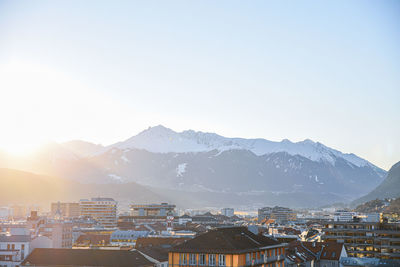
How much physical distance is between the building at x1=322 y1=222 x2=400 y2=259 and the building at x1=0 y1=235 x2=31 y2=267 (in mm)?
62548

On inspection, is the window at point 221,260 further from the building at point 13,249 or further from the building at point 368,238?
the building at point 368,238

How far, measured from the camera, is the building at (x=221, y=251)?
219ft

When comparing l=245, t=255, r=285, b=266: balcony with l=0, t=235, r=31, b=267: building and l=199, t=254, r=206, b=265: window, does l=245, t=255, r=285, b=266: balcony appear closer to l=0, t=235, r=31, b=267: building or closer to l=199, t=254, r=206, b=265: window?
l=199, t=254, r=206, b=265: window

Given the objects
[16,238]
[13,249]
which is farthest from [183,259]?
[16,238]

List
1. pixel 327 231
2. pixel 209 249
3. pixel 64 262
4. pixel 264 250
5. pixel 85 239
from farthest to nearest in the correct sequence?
pixel 85 239, pixel 327 231, pixel 64 262, pixel 264 250, pixel 209 249

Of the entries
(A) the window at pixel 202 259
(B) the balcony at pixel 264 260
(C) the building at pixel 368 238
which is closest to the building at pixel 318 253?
(C) the building at pixel 368 238

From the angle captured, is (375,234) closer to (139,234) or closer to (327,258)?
(327,258)

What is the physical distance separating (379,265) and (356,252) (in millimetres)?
13891

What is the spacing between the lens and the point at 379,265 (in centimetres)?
10769

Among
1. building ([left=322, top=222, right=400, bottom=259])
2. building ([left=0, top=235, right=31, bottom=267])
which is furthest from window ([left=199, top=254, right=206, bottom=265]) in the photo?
building ([left=322, top=222, right=400, bottom=259])

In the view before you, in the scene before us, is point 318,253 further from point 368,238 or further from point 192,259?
point 192,259

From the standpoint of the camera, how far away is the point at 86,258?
92125 mm

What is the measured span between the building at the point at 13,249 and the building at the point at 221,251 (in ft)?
164

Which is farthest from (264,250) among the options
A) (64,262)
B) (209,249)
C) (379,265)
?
(379,265)
